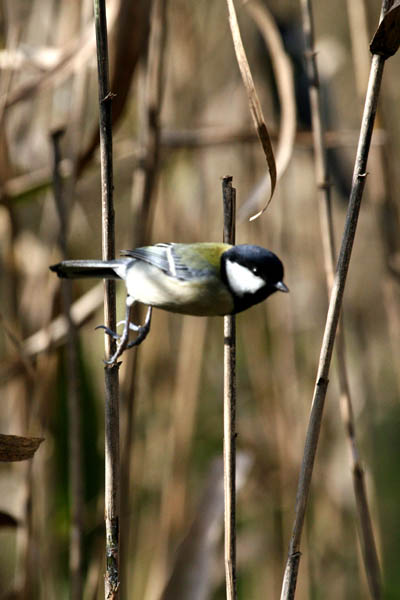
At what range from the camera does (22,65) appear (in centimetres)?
134

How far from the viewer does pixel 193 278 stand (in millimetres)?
867

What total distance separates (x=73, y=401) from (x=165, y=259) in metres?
0.38

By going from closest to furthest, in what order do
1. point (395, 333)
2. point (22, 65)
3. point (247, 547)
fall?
point (22, 65)
point (395, 333)
point (247, 547)

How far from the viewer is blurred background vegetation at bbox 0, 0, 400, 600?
49.6 inches

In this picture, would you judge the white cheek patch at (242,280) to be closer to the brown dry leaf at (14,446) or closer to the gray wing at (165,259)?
the gray wing at (165,259)

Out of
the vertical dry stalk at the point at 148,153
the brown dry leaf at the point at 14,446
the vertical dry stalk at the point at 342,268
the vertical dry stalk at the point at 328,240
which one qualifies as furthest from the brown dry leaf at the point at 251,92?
the vertical dry stalk at the point at 148,153

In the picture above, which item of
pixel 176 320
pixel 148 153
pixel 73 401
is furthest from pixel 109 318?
pixel 176 320

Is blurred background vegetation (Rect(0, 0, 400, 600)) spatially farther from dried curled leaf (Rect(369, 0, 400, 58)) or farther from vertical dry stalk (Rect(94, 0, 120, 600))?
dried curled leaf (Rect(369, 0, 400, 58))

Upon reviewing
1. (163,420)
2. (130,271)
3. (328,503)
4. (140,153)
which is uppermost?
(140,153)

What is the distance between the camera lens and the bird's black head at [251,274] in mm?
818

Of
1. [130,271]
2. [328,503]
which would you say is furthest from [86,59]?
[328,503]

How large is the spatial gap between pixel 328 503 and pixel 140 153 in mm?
1140

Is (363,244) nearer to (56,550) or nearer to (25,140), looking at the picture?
(25,140)

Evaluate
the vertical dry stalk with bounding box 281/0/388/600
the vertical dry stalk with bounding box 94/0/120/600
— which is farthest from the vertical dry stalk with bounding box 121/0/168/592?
the vertical dry stalk with bounding box 281/0/388/600
